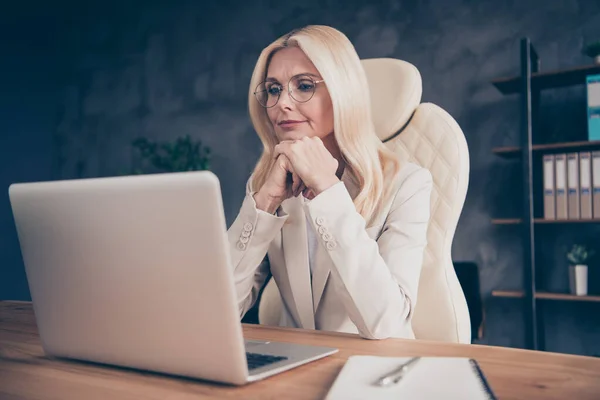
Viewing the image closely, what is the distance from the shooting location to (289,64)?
1375mm

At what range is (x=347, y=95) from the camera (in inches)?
51.4

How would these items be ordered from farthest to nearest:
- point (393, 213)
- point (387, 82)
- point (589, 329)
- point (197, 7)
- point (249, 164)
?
point (197, 7), point (249, 164), point (589, 329), point (387, 82), point (393, 213)

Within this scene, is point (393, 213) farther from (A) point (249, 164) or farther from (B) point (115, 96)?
(B) point (115, 96)

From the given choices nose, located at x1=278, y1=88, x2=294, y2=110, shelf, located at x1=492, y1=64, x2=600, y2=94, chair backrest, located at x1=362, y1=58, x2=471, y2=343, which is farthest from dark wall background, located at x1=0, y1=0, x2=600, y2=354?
nose, located at x1=278, y1=88, x2=294, y2=110

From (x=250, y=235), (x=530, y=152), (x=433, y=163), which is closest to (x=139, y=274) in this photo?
(x=250, y=235)

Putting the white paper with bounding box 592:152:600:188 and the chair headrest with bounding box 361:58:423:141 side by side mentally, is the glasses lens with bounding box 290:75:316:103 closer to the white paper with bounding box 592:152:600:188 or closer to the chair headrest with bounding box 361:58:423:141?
the chair headrest with bounding box 361:58:423:141

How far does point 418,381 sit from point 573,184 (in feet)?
7.87

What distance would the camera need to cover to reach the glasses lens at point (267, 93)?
1.42 m

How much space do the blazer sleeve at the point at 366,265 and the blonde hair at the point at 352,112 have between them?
0.56 feet

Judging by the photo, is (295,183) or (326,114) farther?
(326,114)

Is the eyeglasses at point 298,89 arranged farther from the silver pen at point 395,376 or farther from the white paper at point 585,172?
the white paper at point 585,172

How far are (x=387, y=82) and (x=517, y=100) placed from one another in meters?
1.93

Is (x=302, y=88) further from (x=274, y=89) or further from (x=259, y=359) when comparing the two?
(x=259, y=359)

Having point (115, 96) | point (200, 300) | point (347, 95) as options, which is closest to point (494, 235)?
point (347, 95)
